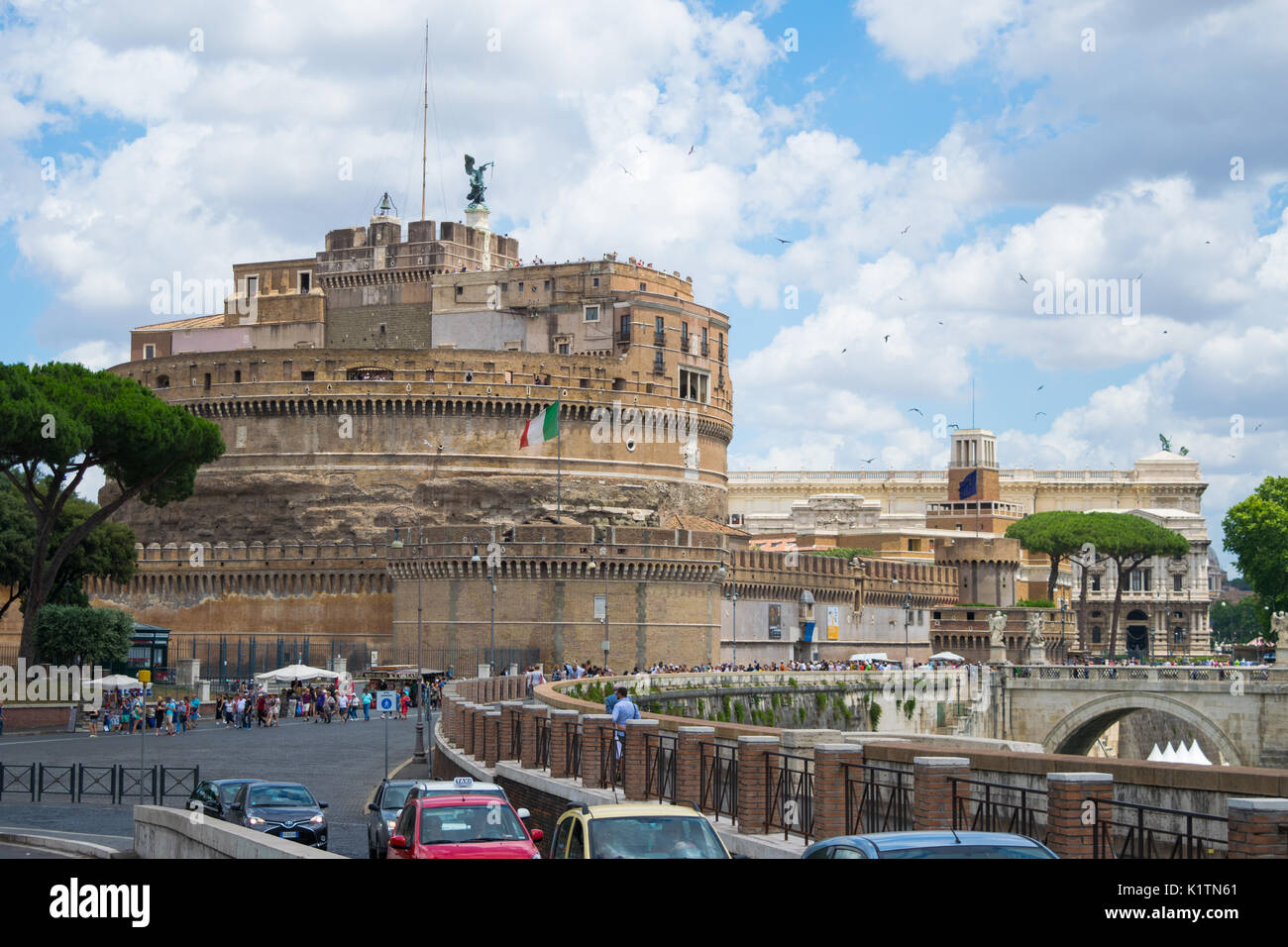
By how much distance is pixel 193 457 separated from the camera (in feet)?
203

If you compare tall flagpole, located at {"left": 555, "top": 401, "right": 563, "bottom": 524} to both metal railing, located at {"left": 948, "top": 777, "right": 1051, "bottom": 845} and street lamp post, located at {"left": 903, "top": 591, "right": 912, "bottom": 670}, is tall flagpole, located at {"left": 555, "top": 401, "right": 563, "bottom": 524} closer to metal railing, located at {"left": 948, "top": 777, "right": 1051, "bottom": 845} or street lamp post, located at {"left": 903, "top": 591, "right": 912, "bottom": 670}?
street lamp post, located at {"left": 903, "top": 591, "right": 912, "bottom": 670}

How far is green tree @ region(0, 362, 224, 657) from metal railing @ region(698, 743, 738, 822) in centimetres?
3911

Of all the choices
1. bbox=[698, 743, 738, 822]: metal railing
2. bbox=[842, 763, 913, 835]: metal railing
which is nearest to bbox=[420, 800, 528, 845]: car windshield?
bbox=[698, 743, 738, 822]: metal railing

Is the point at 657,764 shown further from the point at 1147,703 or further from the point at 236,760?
the point at 1147,703

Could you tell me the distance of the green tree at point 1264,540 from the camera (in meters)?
98.2

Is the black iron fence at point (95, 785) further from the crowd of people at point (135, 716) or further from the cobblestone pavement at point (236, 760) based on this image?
the crowd of people at point (135, 716)

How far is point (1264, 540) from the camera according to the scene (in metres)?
99.3

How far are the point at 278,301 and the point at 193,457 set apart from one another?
35670mm

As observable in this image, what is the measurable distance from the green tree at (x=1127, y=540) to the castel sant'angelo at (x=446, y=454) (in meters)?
31.7

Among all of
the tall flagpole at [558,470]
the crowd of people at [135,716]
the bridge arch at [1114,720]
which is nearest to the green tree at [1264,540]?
the bridge arch at [1114,720]
